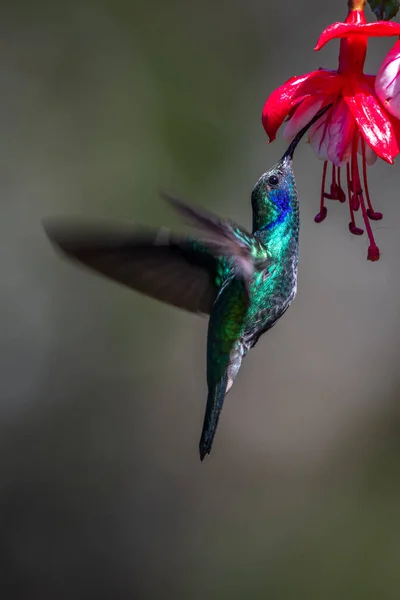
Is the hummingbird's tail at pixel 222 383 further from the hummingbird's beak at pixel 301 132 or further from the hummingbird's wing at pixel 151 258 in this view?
the hummingbird's beak at pixel 301 132

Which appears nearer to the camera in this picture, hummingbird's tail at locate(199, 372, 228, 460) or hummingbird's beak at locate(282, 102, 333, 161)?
hummingbird's beak at locate(282, 102, 333, 161)

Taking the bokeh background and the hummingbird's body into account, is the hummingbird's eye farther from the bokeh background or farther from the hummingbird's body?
the bokeh background

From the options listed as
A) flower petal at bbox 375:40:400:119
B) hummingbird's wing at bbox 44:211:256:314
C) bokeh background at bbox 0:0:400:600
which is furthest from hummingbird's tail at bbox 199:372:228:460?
bokeh background at bbox 0:0:400:600

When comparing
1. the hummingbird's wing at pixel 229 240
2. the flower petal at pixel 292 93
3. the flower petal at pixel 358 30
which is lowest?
the hummingbird's wing at pixel 229 240

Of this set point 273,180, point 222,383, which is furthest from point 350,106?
point 222,383

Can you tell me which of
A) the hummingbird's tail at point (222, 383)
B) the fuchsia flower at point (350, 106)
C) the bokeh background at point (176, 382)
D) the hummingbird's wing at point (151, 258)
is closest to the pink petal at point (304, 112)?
the fuchsia flower at point (350, 106)

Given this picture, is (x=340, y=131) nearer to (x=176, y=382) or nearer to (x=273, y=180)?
(x=273, y=180)

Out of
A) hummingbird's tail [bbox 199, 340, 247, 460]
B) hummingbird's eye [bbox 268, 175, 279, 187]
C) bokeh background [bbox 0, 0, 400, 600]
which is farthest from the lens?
bokeh background [bbox 0, 0, 400, 600]

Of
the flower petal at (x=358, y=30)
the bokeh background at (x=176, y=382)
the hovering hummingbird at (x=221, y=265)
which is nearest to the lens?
the flower petal at (x=358, y=30)
